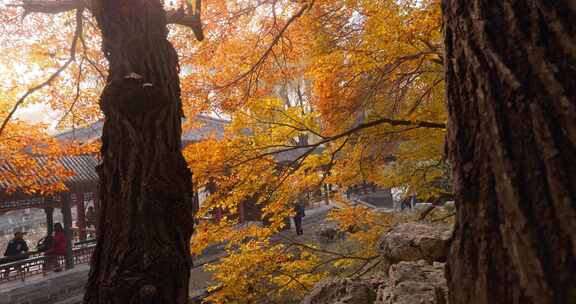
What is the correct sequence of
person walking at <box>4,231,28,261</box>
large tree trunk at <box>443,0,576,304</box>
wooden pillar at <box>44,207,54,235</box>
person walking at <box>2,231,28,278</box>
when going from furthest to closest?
wooden pillar at <box>44,207,54,235</box> → person walking at <box>4,231,28,261</box> → person walking at <box>2,231,28,278</box> → large tree trunk at <box>443,0,576,304</box>

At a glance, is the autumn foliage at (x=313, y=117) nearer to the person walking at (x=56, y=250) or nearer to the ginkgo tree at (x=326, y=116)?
the ginkgo tree at (x=326, y=116)

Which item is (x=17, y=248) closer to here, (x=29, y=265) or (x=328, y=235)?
(x=29, y=265)

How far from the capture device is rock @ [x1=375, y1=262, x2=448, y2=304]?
9.24 ft

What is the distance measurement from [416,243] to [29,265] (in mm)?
9772

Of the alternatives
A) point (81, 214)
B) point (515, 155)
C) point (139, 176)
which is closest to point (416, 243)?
point (139, 176)

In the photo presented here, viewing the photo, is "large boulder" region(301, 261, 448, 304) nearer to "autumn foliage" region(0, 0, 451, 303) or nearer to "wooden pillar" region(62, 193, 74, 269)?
"autumn foliage" region(0, 0, 451, 303)

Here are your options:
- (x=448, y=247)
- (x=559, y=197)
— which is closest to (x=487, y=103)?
(x=559, y=197)

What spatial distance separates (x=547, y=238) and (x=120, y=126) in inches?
95.9

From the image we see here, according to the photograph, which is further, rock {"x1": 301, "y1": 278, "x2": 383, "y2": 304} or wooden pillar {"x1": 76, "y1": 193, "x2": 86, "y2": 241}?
wooden pillar {"x1": 76, "y1": 193, "x2": 86, "y2": 241}

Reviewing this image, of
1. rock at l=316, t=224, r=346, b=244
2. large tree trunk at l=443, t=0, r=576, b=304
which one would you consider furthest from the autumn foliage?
rock at l=316, t=224, r=346, b=244

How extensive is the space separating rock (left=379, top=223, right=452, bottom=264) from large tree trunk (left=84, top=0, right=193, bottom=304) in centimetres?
302

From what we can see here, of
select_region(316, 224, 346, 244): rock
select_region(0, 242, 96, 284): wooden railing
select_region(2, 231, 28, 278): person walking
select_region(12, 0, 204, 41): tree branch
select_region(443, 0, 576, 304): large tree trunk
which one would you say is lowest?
select_region(316, 224, 346, 244): rock

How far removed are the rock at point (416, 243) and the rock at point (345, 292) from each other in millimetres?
448

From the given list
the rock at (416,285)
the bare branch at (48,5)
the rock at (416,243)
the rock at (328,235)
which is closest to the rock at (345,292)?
the rock at (416,285)
